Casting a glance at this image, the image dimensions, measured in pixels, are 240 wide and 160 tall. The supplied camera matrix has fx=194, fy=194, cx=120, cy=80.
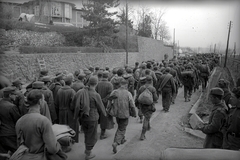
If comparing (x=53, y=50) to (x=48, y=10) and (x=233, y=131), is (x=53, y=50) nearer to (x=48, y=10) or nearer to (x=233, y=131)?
(x=48, y=10)

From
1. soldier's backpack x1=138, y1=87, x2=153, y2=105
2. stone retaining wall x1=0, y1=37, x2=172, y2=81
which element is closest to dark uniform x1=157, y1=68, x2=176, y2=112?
soldier's backpack x1=138, y1=87, x2=153, y2=105

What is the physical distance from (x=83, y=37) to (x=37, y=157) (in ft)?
72.3

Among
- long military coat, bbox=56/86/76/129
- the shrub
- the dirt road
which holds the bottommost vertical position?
the dirt road

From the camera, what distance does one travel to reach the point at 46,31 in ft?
65.5

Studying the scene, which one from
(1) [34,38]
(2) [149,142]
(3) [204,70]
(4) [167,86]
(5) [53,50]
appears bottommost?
(2) [149,142]

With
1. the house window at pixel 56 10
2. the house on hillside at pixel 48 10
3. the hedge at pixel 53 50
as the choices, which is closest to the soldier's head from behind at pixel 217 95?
the hedge at pixel 53 50

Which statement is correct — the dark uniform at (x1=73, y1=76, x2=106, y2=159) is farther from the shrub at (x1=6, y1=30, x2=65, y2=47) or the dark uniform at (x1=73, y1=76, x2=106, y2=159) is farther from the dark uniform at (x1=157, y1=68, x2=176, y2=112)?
the shrub at (x1=6, y1=30, x2=65, y2=47)

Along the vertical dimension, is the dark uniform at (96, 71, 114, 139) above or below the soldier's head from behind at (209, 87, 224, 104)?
below

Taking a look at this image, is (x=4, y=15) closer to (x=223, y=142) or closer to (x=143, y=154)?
(x=143, y=154)

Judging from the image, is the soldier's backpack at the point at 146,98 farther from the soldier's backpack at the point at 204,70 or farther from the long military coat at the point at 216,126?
the soldier's backpack at the point at 204,70

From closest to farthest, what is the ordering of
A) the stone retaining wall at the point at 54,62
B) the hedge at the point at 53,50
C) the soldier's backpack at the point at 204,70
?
the soldier's backpack at the point at 204,70, the stone retaining wall at the point at 54,62, the hedge at the point at 53,50

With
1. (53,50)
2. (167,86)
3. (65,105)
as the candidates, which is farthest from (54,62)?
(65,105)

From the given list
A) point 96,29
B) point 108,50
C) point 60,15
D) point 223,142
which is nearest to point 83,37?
point 96,29

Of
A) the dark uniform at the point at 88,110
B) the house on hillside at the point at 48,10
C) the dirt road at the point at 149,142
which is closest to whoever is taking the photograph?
the dark uniform at the point at 88,110
